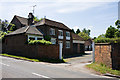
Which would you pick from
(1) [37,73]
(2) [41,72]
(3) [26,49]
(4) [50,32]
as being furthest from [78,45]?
(1) [37,73]

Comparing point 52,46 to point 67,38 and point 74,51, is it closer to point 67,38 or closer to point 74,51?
point 67,38

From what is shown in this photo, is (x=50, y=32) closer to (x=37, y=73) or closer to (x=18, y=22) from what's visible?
(x=18, y=22)

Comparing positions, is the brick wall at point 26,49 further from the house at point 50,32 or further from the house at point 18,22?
the house at point 18,22

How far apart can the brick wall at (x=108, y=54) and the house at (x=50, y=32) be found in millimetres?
12328

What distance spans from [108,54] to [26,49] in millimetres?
12848

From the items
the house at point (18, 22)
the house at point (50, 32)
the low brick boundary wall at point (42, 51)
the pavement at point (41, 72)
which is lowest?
the pavement at point (41, 72)

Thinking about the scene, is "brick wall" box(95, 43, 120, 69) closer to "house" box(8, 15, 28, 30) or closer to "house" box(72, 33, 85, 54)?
"house" box(72, 33, 85, 54)

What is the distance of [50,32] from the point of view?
24.8 meters

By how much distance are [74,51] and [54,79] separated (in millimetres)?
24167

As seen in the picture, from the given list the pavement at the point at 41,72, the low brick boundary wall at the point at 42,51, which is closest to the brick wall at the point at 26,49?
the low brick boundary wall at the point at 42,51

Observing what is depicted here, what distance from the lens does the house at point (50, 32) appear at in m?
21.8

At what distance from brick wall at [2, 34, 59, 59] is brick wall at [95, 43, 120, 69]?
6.51 metres

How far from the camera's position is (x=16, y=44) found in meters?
21.6

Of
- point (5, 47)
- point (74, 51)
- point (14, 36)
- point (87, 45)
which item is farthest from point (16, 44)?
point (87, 45)
